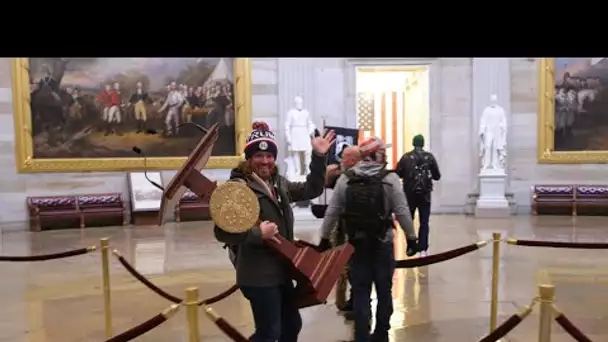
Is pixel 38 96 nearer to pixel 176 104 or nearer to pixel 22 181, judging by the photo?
pixel 22 181

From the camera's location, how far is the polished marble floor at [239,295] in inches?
228

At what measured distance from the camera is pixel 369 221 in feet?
15.4

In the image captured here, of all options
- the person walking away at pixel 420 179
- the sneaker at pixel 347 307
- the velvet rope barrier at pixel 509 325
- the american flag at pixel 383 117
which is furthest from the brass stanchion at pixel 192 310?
the american flag at pixel 383 117

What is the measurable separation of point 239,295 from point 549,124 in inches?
424

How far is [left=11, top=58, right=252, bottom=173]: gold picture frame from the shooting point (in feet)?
45.1

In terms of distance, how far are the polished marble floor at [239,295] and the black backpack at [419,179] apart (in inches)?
44.0

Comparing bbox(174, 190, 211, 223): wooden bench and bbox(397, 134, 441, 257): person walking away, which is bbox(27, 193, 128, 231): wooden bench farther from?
bbox(397, 134, 441, 257): person walking away

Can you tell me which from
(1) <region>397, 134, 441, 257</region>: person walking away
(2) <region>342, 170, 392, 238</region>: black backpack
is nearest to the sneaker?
(2) <region>342, 170, 392, 238</region>: black backpack

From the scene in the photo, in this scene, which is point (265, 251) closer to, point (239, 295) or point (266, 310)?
point (266, 310)

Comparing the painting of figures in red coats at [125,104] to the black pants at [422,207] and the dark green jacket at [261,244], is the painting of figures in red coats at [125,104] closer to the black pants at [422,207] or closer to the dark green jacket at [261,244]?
the black pants at [422,207]

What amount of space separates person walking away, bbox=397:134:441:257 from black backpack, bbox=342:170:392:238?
378 cm

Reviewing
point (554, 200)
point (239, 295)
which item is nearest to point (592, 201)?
point (554, 200)

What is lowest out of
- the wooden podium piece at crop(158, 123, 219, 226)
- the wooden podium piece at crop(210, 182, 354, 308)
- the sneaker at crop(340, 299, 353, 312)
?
the sneaker at crop(340, 299, 353, 312)
